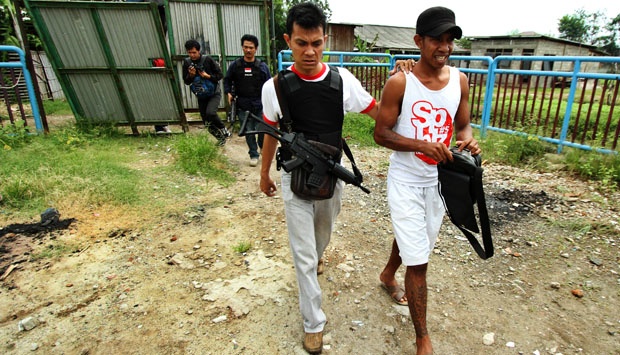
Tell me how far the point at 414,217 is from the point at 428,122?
1.73ft

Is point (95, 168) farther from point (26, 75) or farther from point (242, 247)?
point (242, 247)

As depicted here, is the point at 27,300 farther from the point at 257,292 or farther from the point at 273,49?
the point at 273,49

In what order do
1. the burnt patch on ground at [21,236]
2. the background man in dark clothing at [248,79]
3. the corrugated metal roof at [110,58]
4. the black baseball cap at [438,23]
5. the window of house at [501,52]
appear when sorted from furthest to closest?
the window of house at [501,52]
the corrugated metal roof at [110,58]
the background man in dark clothing at [248,79]
the burnt patch on ground at [21,236]
the black baseball cap at [438,23]

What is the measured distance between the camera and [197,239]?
320 cm

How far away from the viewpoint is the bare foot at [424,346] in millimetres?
1983

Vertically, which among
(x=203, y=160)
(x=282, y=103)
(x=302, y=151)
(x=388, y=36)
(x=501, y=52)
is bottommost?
(x=203, y=160)

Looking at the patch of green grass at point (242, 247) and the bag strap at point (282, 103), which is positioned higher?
the bag strap at point (282, 103)

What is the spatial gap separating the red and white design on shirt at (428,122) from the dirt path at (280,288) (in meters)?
1.14

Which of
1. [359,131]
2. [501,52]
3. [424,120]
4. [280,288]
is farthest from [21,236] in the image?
[501,52]

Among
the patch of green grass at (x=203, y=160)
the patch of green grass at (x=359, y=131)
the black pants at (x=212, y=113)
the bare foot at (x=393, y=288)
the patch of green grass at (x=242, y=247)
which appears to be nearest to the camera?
the bare foot at (x=393, y=288)

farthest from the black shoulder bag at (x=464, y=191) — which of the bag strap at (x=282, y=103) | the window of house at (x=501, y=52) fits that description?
the window of house at (x=501, y=52)

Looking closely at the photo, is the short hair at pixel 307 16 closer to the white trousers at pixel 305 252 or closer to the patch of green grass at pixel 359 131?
the white trousers at pixel 305 252

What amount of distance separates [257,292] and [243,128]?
4.02ft

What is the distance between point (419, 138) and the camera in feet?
6.57
